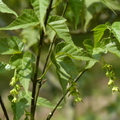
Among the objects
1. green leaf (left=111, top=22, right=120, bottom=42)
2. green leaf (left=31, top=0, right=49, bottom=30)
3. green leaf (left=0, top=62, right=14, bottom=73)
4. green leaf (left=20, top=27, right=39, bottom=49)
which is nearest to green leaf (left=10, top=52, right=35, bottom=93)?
green leaf (left=0, top=62, right=14, bottom=73)

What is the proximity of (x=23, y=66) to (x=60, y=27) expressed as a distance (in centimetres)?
14

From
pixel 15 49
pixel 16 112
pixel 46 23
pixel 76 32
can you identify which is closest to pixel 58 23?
pixel 46 23

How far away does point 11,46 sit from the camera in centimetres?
85

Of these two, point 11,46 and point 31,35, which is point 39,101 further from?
point 31,35

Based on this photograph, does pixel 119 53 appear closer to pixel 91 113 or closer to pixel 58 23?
pixel 58 23

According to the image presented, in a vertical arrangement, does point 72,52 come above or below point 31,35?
above

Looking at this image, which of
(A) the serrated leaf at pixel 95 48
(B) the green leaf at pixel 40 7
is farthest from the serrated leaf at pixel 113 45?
(B) the green leaf at pixel 40 7

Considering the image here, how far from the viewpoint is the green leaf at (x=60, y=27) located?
0.79m

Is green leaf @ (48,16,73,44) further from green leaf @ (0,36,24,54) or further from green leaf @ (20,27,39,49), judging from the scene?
green leaf @ (20,27,39,49)

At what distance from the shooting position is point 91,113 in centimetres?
339

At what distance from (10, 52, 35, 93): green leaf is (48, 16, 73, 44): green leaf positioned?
0.34 ft

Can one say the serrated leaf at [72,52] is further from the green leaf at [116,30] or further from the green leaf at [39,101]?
the green leaf at [39,101]

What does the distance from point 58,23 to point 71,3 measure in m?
0.08

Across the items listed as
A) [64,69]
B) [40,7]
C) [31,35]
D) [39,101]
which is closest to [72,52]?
[64,69]
